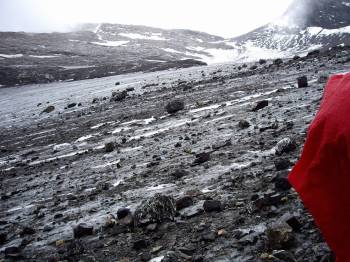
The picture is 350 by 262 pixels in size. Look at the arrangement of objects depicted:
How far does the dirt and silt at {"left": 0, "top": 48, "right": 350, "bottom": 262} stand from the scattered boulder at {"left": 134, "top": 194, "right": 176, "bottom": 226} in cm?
1

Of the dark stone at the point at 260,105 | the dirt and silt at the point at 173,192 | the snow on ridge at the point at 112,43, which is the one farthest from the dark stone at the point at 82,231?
the snow on ridge at the point at 112,43

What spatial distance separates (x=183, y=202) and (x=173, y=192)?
79cm

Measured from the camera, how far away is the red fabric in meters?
2.18

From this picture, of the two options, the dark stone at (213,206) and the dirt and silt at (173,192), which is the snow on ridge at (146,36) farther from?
the dark stone at (213,206)

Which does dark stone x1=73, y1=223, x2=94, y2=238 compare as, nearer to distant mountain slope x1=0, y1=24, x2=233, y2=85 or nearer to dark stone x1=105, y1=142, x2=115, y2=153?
dark stone x1=105, y1=142, x2=115, y2=153

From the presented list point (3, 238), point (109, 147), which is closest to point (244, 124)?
point (109, 147)

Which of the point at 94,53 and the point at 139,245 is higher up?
the point at 94,53

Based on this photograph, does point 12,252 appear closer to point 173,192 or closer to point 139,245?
point 139,245

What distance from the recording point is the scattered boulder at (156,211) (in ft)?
17.1

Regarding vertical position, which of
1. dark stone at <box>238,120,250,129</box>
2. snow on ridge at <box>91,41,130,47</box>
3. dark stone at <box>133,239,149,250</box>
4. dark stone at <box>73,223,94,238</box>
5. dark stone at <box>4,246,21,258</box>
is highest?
snow on ridge at <box>91,41,130,47</box>

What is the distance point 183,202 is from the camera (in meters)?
5.50

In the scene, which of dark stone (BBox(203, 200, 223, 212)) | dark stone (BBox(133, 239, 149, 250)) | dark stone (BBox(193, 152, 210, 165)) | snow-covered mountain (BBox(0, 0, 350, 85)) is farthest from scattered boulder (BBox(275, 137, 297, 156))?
snow-covered mountain (BBox(0, 0, 350, 85))

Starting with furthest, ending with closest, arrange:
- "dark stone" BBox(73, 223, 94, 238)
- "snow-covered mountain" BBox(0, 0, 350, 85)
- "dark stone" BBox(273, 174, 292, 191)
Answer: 1. "snow-covered mountain" BBox(0, 0, 350, 85)
2. "dark stone" BBox(73, 223, 94, 238)
3. "dark stone" BBox(273, 174, 292, 191)

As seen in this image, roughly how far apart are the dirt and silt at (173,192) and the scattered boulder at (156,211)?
1 cm
